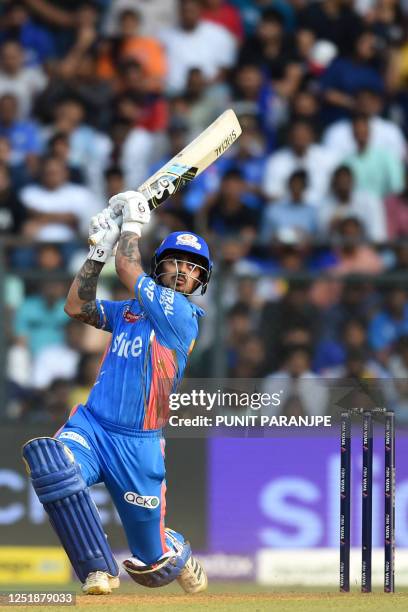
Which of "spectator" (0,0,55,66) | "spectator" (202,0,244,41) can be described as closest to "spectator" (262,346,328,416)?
"spectator" (0,0,55,66)

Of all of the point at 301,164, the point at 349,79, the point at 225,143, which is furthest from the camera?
the point at 349,79

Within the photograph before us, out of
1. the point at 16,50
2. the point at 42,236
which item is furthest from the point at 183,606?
the point at 16,50

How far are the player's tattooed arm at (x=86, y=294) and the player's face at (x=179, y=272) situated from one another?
1.04 feet

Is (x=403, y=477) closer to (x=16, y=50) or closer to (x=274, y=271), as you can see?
(x=274, y=271)

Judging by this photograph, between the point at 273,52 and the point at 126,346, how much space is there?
5.86 m

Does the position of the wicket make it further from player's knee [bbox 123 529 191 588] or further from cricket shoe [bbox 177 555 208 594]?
player's knee [bbox 123 529 191 588]

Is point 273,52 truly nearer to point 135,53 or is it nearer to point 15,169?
point 135,53

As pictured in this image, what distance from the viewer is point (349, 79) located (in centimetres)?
1180

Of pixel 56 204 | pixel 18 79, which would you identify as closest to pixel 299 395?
pixel 56 204

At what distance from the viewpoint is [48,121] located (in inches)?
439

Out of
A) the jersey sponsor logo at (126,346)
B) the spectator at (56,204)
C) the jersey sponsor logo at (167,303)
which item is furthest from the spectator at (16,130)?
the jersey sponsor logo at (167,303)

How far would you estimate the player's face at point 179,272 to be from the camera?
6.58 metres

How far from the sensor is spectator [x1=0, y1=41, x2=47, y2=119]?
11.3 meters

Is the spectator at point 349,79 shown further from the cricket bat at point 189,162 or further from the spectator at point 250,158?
the cricket bat at point 189,162
